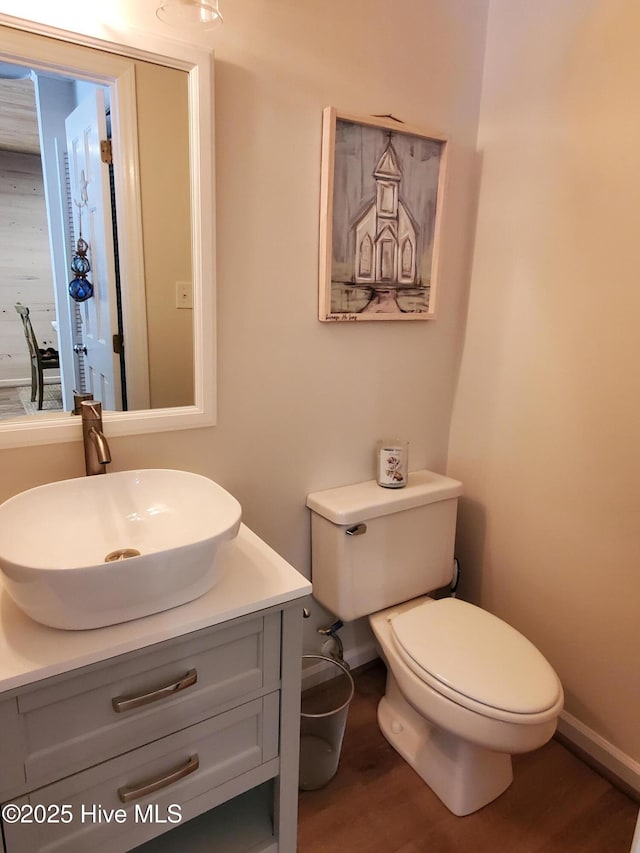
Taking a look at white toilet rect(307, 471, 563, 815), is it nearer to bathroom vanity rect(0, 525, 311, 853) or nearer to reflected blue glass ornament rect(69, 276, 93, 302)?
bathroom vanity rect(0, 525, 311, 853)

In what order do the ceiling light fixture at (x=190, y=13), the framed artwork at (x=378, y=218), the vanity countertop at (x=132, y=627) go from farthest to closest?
the framed artwork at (x=378, y=218) < the ceiling light fixture at (x=190, y=13) < the vanity countertop at (x=132, y=627)

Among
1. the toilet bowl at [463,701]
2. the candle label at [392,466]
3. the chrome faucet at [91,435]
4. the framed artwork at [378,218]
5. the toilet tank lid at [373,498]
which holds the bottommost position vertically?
the toilet bowl at [463,701]

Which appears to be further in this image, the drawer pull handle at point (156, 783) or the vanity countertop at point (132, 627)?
the drawer pull handle at point (156, 783)

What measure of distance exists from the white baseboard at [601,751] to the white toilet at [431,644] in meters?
0.27

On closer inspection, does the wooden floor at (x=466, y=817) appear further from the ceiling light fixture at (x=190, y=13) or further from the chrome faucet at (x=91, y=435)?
the ceiling light fixture at (x=190, y=13)

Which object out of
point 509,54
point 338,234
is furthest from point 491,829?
point 509,54

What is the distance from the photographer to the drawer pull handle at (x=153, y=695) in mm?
914

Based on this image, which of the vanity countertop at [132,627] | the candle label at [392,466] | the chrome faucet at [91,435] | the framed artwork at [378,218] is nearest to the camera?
the vanity countertop at [132,627]

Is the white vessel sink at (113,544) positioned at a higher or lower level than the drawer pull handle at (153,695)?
higher

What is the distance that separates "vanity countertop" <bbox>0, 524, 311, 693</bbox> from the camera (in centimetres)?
83

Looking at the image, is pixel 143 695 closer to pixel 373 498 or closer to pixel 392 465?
pixel 373 498

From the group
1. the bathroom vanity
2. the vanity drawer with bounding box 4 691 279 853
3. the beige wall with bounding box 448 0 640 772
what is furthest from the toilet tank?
the vanity drawer with bounding box 4 691 279 853

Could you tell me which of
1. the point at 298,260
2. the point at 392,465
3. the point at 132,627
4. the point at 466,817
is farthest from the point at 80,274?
the point at 466,817

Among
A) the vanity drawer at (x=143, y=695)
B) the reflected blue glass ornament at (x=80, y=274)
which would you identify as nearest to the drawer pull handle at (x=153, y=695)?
the vanity drawer at (x=143, y=695)
